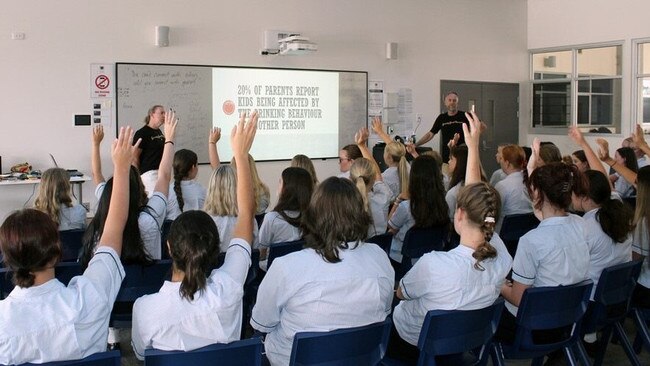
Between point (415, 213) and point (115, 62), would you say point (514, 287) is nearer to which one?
point (415, 213)

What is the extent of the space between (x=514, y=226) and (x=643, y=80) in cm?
677

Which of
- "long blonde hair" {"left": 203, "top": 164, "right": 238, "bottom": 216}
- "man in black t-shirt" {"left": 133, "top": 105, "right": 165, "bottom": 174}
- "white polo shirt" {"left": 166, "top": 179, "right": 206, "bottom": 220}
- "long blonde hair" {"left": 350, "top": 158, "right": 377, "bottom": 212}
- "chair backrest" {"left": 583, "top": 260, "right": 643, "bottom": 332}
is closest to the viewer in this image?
"chair backrest" {"left": 583, "top": 260, "right": 643, "bottom": 332}

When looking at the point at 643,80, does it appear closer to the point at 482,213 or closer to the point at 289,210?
the point at 289,210

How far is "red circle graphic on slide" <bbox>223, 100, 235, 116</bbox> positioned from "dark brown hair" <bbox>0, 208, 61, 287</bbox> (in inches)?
277

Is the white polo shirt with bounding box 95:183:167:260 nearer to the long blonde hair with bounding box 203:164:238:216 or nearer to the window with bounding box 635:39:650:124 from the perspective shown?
the long blonde hair with bounding box 203:164:238:216

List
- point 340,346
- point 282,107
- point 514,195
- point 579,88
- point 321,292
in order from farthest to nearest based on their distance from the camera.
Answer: point 579,88
point 282,107
point 514,195
point 321,292
point 340,346

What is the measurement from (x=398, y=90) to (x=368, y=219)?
8.01m

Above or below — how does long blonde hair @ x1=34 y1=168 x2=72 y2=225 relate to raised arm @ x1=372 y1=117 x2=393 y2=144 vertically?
below

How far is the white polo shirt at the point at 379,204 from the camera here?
4.88m

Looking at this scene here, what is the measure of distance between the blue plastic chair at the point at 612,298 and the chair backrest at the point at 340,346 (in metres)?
1.34

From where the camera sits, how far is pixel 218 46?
880 cm

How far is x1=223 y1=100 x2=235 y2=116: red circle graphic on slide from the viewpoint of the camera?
29.4 ft

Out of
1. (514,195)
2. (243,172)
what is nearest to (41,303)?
(243,172)

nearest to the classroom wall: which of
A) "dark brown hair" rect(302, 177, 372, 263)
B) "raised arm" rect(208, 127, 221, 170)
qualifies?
"raised arm" rect(208, 127, 221, 170)
